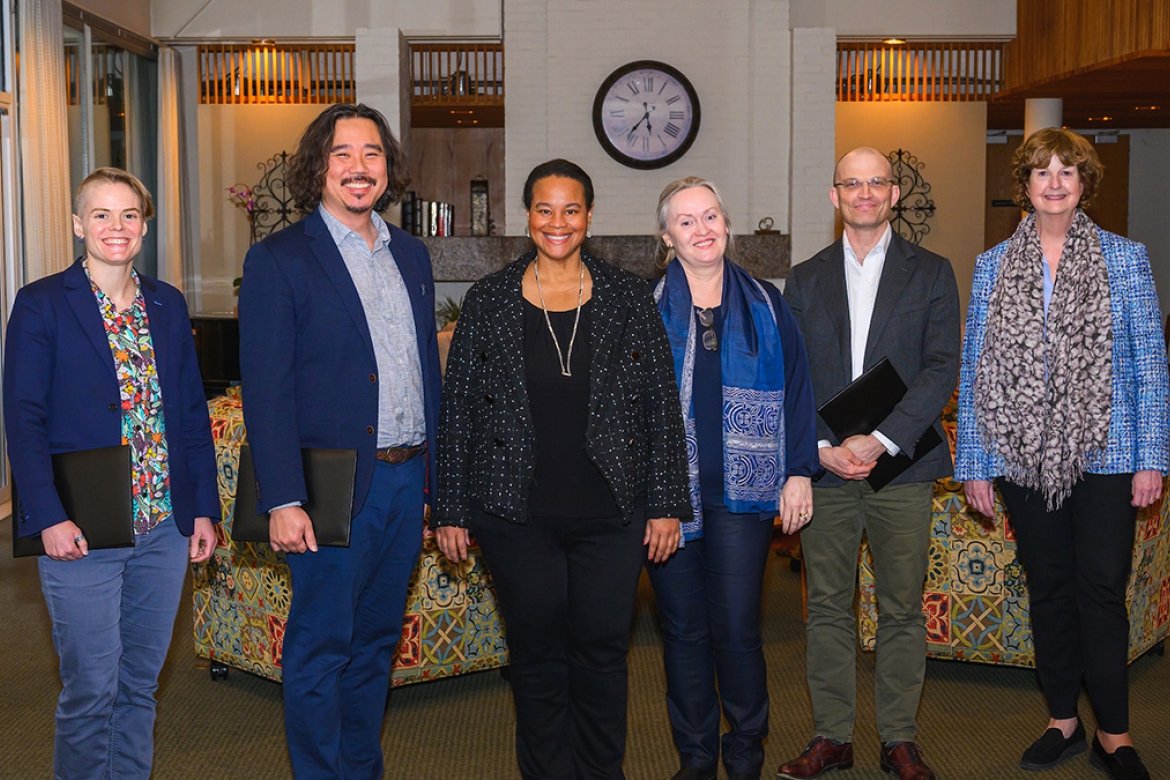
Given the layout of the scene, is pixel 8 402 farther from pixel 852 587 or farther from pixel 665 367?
pixel 852 587

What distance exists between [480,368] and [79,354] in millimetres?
876

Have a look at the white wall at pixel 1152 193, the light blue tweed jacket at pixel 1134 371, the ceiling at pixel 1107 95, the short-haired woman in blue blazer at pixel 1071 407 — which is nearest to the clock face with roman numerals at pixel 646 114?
the ceiling at pixel 1107 95

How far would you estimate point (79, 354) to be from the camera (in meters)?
2.66

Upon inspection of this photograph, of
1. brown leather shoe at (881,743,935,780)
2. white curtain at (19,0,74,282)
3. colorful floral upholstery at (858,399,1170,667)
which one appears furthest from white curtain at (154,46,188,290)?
brown leather shoe at (881,743,935,780)

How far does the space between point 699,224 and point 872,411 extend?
0.71 m

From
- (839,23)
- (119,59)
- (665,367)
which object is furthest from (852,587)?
(119,59)

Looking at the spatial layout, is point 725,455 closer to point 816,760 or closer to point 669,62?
point 816,760

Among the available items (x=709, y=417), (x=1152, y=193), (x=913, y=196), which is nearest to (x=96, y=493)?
(x=709, y=417)

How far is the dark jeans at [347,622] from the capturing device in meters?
2.80

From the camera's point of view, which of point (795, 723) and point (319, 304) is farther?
point (795, 723)

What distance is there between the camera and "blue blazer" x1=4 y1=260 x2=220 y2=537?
2602 millimetres

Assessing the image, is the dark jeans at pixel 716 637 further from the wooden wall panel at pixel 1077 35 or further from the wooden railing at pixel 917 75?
the wooden railing at pixel 917 75

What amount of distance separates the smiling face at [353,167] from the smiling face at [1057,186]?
175 cm

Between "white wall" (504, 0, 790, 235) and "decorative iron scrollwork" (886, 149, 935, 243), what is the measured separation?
6.99ft
